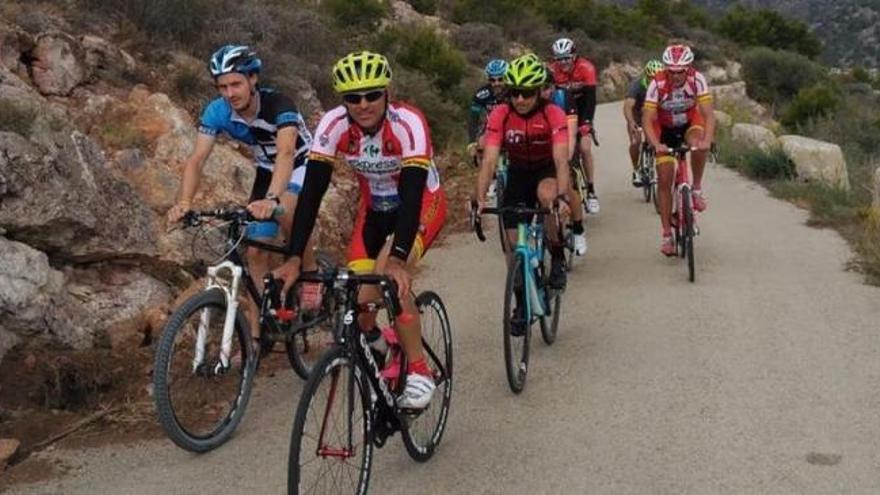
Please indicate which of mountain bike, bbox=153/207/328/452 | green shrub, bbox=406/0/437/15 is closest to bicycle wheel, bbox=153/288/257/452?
mountain bike, bbox=153/207/328/452

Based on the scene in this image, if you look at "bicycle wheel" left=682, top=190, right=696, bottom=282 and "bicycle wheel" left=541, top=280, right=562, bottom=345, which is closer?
"bicycle wheel" left=541, top=280, right=562, bottom=345

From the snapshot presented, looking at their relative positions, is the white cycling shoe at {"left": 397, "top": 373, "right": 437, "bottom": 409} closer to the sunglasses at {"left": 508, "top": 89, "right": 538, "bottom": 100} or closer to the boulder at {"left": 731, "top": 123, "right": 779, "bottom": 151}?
the sunglasses at {"left": 508, "top": 89, "right": 538, "bottom": 100}

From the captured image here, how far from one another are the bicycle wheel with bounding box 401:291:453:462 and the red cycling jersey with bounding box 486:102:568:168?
2021mm

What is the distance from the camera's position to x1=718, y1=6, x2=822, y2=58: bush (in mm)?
61031

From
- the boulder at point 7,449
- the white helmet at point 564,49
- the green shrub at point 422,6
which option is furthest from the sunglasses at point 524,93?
the green shrub at point 422,6

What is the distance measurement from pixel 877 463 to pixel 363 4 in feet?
81.5

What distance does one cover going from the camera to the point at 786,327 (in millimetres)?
7656

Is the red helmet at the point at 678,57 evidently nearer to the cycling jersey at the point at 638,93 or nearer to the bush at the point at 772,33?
the cycling jersey at the point at 638,93

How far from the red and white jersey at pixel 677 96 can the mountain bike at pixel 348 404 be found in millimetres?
5448

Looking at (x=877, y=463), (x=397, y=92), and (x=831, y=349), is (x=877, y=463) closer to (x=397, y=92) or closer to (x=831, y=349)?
(x=831, y=349)

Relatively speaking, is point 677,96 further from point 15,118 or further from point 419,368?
point 15,118

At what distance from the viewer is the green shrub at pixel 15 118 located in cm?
676

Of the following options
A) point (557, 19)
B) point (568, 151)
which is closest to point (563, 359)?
point (568, 151)

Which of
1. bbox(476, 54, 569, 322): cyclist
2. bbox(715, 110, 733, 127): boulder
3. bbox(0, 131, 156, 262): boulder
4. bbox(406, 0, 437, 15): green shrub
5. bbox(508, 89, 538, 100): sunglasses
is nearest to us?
bbox(0, 131, 156, 262): boulder
